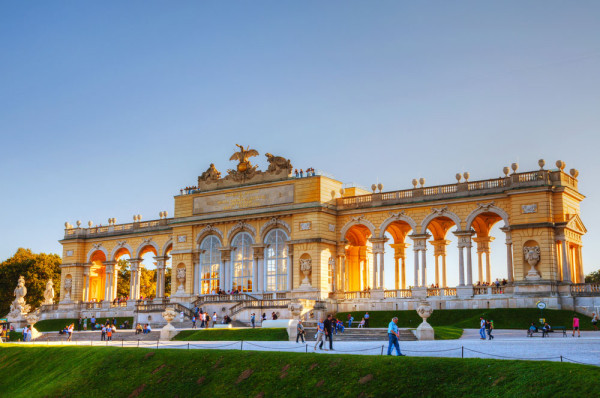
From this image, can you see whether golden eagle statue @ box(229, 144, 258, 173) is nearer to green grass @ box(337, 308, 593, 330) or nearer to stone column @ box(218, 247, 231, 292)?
stone column @ box(218, 247, 231, 292)

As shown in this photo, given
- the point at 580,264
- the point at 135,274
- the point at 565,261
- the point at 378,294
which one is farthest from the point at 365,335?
the point at 135,274

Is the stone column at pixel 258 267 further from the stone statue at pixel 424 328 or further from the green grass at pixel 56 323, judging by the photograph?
the stone statue at pixel 424 328

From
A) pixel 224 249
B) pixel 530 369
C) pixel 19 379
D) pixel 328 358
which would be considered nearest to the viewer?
pixel 530 369

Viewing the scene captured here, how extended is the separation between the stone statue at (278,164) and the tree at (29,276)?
35.5 m

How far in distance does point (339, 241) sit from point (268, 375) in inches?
1195

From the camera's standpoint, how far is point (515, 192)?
1837 inches

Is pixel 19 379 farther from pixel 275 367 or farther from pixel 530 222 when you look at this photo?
pixel 530 222

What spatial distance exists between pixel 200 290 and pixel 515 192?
26.5 meters

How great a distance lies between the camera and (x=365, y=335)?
37.8m

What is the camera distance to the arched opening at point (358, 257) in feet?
190

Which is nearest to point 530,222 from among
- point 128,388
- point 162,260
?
point 128,388

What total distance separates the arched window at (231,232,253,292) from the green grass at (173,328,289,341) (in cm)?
1421

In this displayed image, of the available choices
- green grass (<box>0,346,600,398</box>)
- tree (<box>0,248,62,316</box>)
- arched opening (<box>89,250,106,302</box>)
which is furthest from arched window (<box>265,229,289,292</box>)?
tree (<box>0,248,62,316</box>)

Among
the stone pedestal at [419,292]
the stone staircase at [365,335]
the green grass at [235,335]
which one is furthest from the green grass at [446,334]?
the stone pedestal at [419,292]
